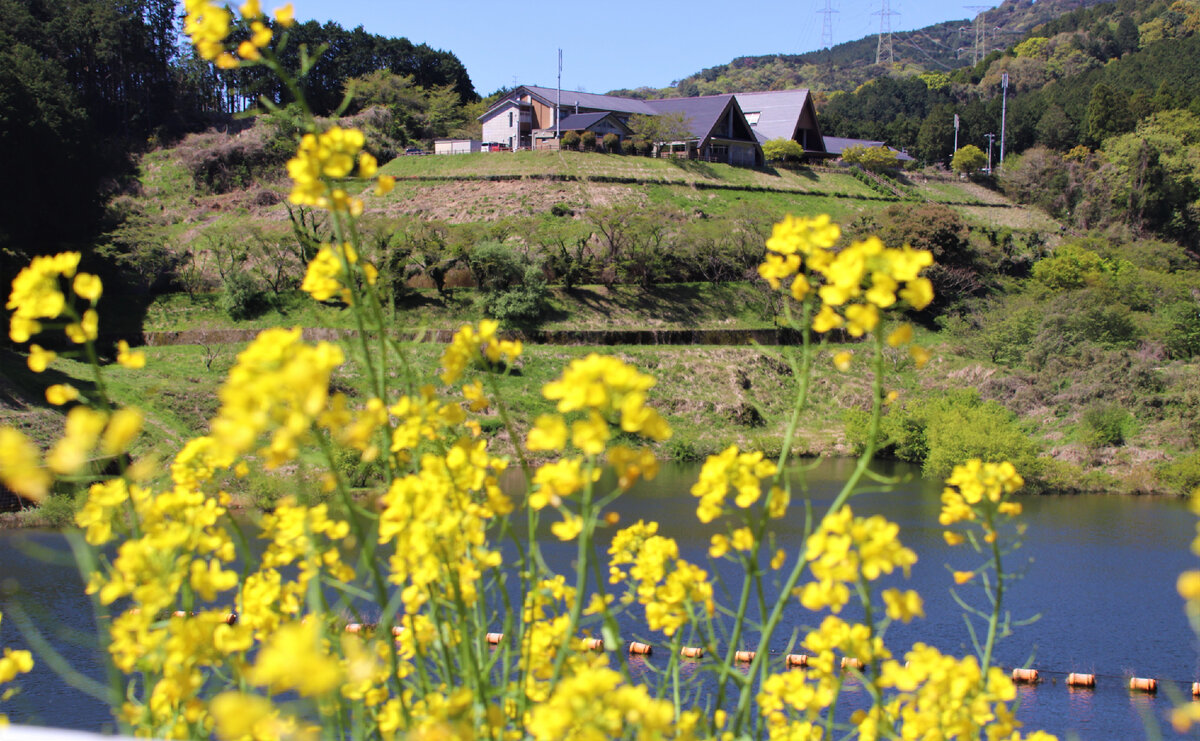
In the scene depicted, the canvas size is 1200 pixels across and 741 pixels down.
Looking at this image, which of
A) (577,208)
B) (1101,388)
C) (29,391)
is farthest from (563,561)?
(577,208)

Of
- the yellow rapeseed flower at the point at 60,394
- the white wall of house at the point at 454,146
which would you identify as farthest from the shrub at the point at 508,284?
the yellow rapeseed flower at the point at 60,394

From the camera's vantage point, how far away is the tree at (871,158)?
44269 mm

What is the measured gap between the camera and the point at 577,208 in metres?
33.5

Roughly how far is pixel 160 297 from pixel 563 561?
65.7ft

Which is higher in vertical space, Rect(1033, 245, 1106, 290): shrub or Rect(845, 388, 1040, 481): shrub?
Rect(1033, 245, 1106, 290): shrub

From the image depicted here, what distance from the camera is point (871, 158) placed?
44375 millimetres

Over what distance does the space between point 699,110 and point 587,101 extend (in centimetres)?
546

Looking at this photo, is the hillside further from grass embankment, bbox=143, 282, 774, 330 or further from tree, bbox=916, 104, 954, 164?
grass embankment, bbox=143, 282, 774, 330

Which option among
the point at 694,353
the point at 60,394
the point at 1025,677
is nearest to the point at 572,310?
→ the point at 694,353

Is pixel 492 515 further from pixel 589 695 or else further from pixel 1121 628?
pixel 1121 628

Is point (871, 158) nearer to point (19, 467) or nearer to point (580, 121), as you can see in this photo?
point (580, 121)

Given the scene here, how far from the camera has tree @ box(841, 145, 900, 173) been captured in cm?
4427

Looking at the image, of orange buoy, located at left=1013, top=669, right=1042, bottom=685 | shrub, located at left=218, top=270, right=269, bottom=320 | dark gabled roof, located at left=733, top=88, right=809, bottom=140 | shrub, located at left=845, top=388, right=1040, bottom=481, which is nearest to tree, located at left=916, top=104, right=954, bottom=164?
dark gabled roof, located at left=733, top=88, right=809, bottom=140

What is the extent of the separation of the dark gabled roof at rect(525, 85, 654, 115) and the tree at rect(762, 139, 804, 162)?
19.6 feet
